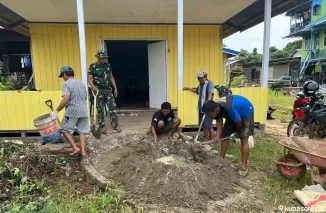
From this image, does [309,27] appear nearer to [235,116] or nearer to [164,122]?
[164,122]

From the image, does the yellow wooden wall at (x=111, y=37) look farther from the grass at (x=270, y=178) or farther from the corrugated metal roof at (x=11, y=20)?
the grass at (x=270, y=178)

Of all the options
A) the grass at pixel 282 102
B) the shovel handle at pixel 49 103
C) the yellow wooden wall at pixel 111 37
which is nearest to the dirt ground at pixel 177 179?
the shovel handle at pixel 49 103

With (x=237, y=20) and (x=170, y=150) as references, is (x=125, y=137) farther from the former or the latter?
(x=237, y=20)

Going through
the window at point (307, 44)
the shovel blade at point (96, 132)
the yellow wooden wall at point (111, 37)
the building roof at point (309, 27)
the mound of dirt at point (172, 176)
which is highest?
the building roof at point (309, 27)

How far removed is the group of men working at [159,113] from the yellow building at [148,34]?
0.68 m

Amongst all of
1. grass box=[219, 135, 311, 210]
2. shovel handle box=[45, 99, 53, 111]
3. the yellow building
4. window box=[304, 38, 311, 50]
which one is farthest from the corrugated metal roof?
window box=[304, 38, 311, 50]

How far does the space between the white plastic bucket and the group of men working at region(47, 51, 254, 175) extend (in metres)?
0.21

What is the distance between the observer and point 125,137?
4781 millimetres

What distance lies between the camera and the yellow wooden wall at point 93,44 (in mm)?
6930

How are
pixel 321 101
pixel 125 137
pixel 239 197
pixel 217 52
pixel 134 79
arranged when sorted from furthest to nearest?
pixel 134 79 → pixel 217 52 → pixel 321 101 → pixel 125 137 → pixel 239 197

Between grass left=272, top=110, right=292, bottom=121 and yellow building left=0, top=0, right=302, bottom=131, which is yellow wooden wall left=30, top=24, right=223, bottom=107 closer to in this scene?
yellow building left=0, top=0, right=302, bottom=131

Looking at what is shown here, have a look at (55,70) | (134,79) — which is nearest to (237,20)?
(55,70)

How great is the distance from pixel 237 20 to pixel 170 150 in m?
4.71

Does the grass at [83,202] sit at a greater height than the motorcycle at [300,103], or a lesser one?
lesser
